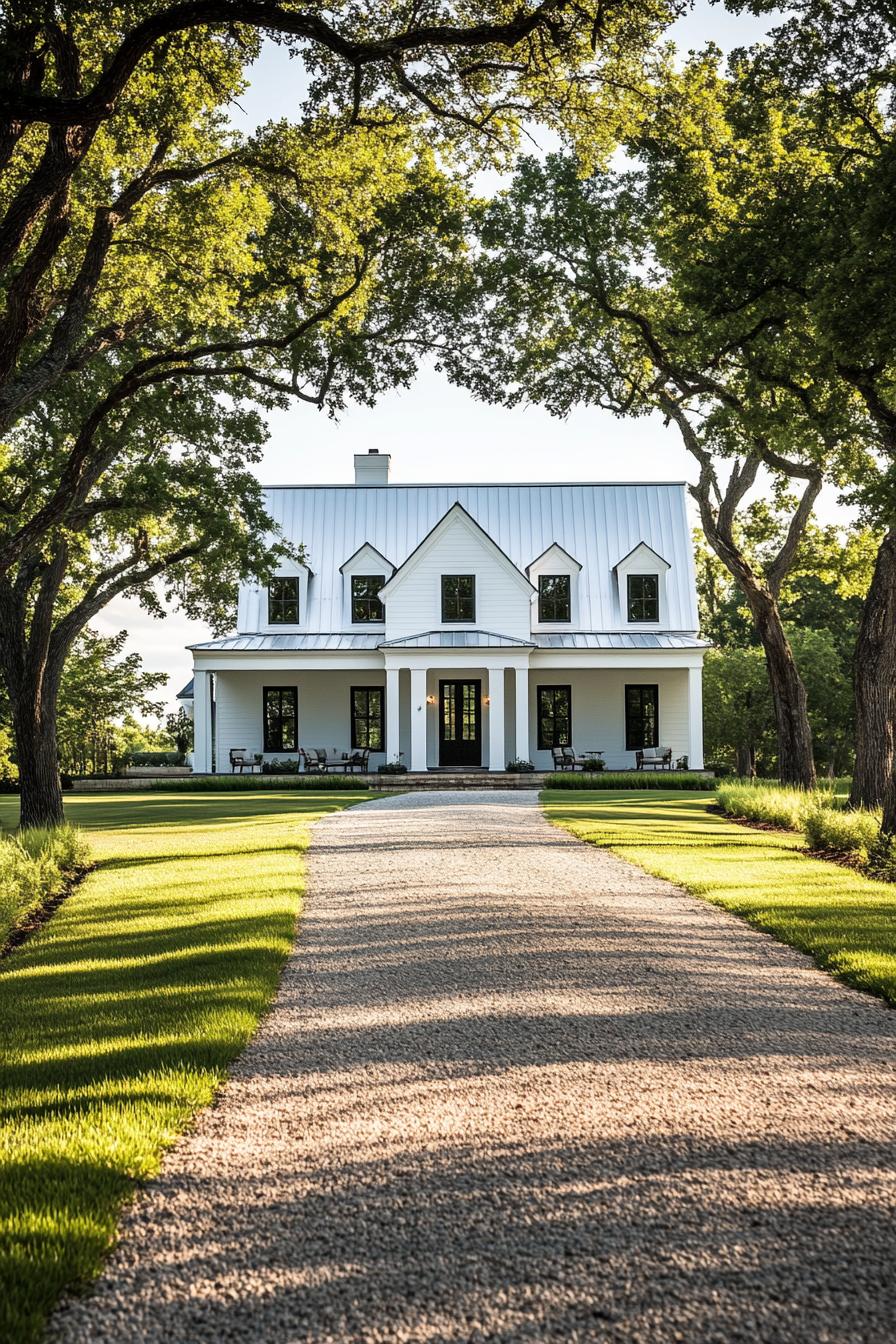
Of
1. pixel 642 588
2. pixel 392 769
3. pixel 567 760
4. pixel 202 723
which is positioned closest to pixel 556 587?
pixel 642 588

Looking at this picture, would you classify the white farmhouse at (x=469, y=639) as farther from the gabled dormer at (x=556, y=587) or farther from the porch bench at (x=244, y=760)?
the porch bench at (x=244, y=760)

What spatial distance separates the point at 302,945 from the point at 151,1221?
4398mm

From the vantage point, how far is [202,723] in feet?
108

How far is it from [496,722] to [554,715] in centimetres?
386

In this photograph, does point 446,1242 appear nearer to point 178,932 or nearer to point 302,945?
point 302,945

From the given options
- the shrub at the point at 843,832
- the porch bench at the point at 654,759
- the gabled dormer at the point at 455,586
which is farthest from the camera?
the gabled dormer at the point at 455,586

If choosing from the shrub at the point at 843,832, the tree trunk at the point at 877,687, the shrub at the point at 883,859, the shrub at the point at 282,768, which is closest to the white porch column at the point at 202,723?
the shrub at the point at 282,768

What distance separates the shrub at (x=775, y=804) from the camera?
646 inches

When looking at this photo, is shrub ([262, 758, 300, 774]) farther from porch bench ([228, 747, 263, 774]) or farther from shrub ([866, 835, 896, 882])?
shrub ([866, 835, 896, 882])

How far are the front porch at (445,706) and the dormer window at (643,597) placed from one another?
1.87 meters

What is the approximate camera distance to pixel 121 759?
3472 cm

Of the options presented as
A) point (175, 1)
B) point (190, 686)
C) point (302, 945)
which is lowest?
point (302, 945)

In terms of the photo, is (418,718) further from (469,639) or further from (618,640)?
(618,640)

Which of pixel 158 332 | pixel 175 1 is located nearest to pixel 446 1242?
pixel 175 1
